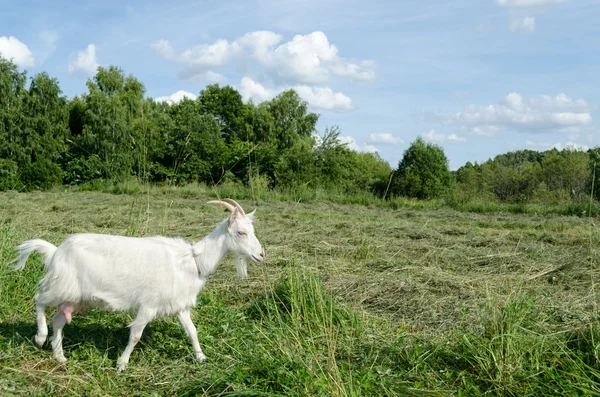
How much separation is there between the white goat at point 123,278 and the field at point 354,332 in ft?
0.97

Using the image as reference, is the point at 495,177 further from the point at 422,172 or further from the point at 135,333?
the point at 135,333

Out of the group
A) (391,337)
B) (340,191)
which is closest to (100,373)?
(391,337)

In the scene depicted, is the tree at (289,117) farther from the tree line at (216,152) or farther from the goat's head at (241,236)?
the goat's head at (241,236)

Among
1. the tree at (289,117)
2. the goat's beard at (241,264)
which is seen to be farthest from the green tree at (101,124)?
the goat's beard at (241,264)

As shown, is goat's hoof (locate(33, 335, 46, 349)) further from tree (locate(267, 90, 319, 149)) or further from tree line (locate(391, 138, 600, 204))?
tree (locate(267, 90, 319, 149))

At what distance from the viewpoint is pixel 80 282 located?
4328mm

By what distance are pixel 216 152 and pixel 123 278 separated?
104 feet

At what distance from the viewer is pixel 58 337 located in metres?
4.36

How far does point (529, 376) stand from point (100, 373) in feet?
10.0

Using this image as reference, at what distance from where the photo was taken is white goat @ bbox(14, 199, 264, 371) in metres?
4.33

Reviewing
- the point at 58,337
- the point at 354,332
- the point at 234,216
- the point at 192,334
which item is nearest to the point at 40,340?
the point at 58,337

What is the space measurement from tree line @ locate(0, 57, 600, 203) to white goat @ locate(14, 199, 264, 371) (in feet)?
48.2

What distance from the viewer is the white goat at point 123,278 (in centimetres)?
433

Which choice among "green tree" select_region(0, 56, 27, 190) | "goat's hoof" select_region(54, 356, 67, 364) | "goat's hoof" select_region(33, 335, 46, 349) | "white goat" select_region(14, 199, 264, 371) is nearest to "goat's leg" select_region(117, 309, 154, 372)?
"white goat" select_region(14, 199, 264, 371)
